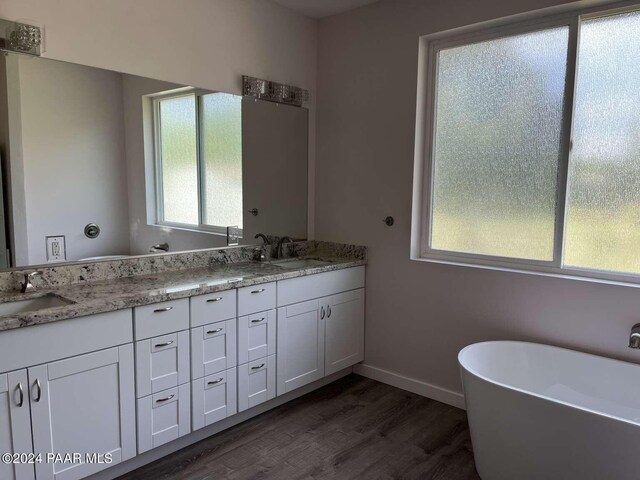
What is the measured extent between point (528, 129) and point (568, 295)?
101cm

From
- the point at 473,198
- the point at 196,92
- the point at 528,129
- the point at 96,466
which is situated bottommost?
the point at 96,466

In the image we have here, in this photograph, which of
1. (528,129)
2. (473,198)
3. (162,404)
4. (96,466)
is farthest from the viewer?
(473,198)

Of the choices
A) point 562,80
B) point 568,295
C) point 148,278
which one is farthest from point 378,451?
point 562,80

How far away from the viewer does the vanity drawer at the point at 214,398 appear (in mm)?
2402

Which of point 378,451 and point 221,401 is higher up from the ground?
point 221,401

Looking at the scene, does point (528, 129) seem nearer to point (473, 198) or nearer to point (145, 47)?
point (473, 198)

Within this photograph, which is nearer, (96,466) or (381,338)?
(96,466)

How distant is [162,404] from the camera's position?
226cm

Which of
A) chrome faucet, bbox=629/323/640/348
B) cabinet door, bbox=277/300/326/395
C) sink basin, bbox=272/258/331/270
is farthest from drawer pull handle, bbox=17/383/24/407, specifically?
chrome faucet, bbox=629/323/640/348

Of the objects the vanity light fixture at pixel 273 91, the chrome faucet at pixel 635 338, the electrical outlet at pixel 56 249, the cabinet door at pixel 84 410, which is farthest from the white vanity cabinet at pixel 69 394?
the chrome faucet at pixel 635 338

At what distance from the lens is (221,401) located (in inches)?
99.4

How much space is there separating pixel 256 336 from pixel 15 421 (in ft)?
4.07

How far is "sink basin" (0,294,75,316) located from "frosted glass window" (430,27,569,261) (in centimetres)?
231

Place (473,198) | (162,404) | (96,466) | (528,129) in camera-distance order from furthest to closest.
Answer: (473,198) → (528,129) → (162,404) → (96,466)
